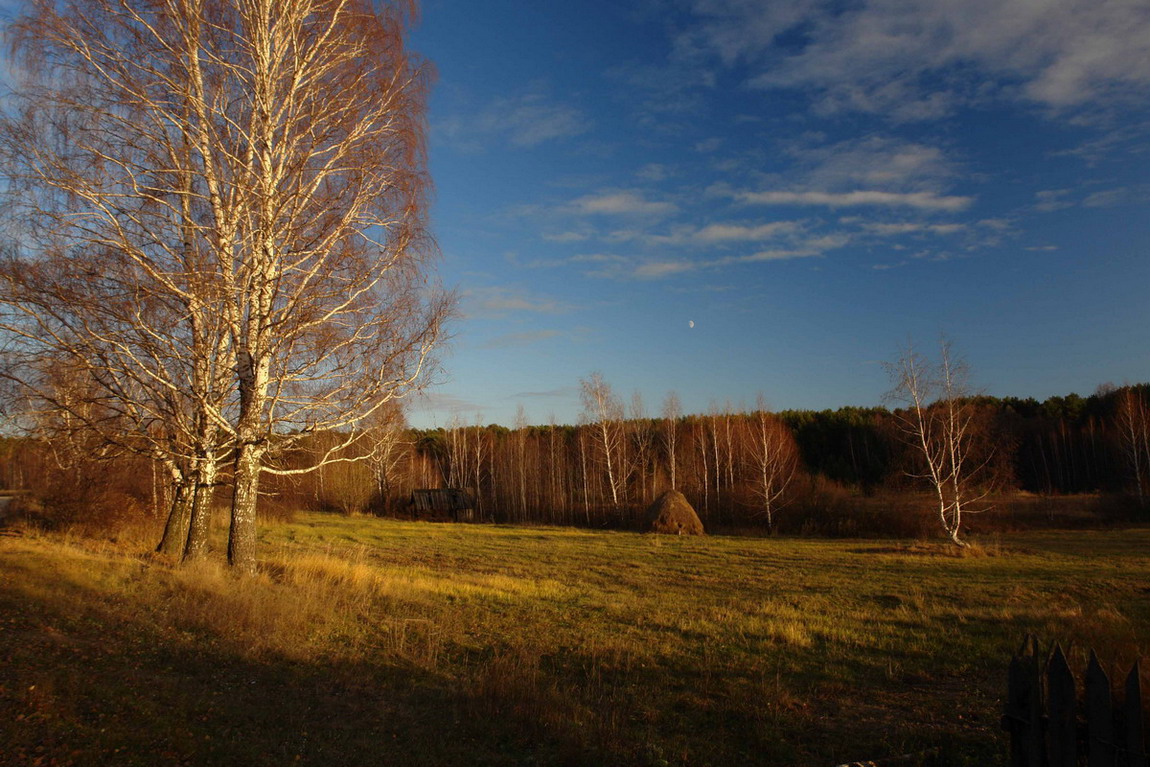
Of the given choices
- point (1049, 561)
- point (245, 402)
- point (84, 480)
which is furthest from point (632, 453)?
point (245, 402)

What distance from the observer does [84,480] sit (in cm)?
1759

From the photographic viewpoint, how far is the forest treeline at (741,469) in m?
35.8

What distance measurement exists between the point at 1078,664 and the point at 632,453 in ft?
154

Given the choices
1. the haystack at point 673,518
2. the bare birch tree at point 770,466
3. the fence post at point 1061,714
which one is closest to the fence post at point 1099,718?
the fence post at point 1061,714

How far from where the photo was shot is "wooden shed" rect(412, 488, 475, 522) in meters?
54.2

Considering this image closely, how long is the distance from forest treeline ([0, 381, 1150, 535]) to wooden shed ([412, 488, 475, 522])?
203 cm

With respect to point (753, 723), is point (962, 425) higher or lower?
higher

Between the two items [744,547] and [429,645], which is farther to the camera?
[744,547]

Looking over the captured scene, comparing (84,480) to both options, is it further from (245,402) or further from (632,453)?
(632,453)

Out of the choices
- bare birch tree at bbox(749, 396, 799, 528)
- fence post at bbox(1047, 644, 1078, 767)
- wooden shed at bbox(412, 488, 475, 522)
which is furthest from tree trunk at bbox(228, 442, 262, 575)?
wooden shed at bbox(412, 488, 475, 522)

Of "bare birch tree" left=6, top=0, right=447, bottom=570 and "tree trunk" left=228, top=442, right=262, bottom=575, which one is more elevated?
"bare birch tree" left=6, top=0, right=447, bottom=570

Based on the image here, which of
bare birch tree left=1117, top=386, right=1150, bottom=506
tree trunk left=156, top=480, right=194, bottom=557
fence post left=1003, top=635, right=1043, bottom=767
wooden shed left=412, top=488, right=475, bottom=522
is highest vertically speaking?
bare birch tree left=1117, top=386, right=1150, bottom=506

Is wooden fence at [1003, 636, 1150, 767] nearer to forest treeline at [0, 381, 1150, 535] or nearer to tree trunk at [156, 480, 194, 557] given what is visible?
tree trunk at [156, 480, 194, 557]

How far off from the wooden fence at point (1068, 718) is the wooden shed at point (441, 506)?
51.8 metres
